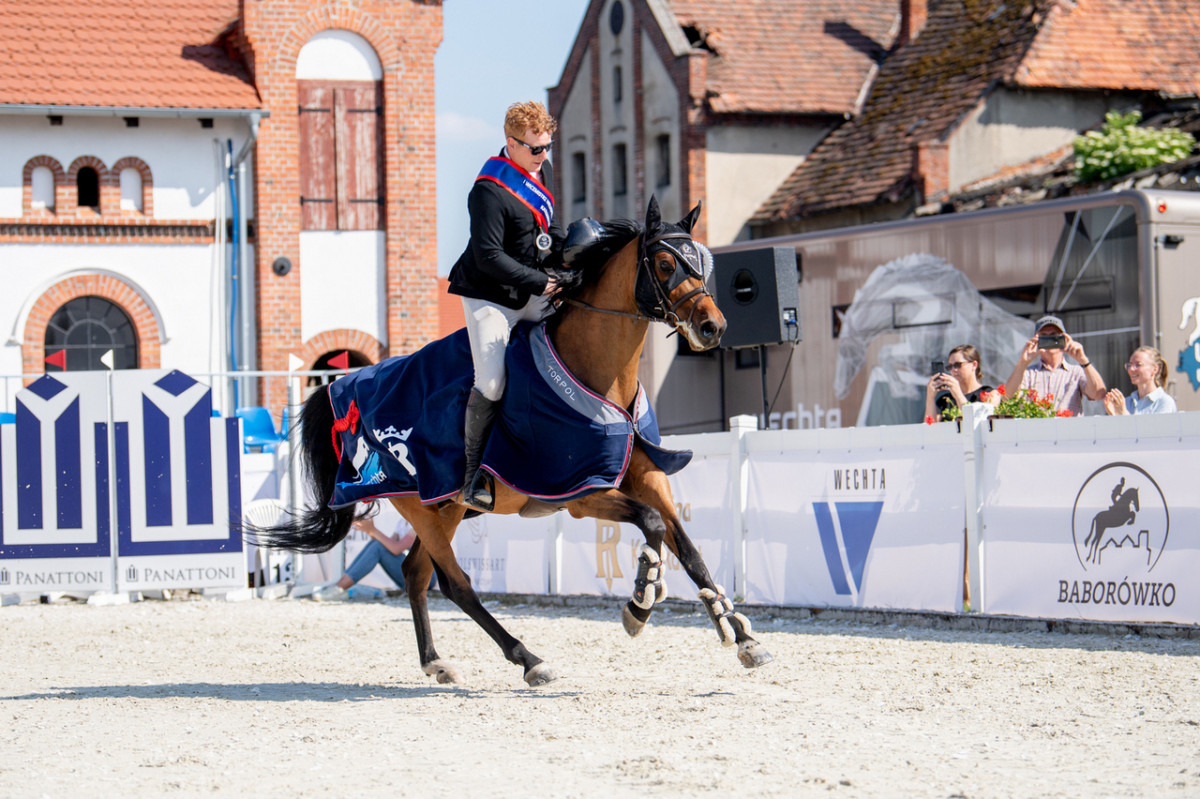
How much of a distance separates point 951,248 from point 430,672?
9667 millimetres

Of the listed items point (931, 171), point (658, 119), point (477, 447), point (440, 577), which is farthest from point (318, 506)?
point (658, 119)

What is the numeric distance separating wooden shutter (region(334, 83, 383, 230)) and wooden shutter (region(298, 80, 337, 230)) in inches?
5.7

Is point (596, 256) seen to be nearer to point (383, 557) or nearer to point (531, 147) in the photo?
point (531, 147)

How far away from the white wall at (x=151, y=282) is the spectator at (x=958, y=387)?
1596cm

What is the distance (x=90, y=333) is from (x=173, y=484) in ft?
42.2

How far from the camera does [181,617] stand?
13078mm

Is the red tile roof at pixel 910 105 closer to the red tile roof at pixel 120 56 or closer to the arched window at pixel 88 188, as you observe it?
the red tile roof at pixel 120 56

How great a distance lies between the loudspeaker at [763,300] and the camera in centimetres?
1217

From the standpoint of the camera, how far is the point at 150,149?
85.6ft

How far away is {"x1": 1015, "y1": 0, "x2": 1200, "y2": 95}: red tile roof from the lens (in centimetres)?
3022

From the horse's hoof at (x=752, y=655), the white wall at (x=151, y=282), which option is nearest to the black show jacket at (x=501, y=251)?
the horse's hoof at (x=752, y=655)

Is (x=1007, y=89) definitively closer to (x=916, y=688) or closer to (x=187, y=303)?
(x=187, y=303)

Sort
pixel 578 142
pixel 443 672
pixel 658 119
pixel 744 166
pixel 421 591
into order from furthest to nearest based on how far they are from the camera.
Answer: pixel 578 142 → pixel 658 119 → pixel 744 166 → pixel 421 591 → pixel 443 672

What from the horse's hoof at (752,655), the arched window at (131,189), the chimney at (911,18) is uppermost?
the chimney at (911,18)
